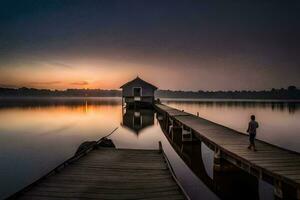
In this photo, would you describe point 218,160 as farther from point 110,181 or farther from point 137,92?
point 137,92

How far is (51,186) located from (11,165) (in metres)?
10.8

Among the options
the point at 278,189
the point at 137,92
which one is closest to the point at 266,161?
the point at 278,189

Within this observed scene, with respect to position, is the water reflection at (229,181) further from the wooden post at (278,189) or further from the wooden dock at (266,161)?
the wooden post at (278,189)

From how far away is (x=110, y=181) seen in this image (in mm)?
8547

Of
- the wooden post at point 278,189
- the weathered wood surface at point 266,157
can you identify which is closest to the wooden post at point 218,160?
the weathered wood surface at point 266,157

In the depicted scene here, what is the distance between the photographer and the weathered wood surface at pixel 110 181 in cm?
729

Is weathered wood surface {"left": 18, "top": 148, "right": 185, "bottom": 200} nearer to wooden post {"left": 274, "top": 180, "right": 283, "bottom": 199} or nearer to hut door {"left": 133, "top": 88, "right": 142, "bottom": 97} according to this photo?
wooden post {"left": 274, "top": 180, "right": 283, "bottom": 199}

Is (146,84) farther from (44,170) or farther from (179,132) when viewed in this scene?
(44,170)

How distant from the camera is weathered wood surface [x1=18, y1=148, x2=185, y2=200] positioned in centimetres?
729

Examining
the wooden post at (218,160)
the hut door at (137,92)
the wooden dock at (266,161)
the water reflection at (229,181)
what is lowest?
the water reflection at (229,181)

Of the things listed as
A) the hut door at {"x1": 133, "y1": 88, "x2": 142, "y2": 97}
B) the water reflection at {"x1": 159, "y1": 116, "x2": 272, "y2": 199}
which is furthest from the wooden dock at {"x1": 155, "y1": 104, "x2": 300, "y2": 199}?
the hut door at {"x1": 133, "y1": 88, "x2": 142, "y2": 97}

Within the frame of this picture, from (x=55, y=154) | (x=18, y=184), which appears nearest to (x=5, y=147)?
(x=55, y=154)

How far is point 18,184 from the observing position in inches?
513

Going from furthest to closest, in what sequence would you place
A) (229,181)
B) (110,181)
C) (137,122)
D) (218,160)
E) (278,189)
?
(137,122)
(218,160)
(229,181)
(110,181)
(278,189)
